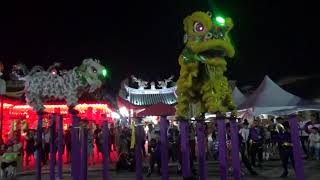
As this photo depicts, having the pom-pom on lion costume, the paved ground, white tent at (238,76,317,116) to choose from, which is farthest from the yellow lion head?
white tent at (238,76,317,116)

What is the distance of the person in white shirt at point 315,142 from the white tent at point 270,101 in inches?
84.1

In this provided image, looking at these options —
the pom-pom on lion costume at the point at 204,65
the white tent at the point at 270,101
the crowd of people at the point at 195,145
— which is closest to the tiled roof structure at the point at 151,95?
the crowd of people at the point at 195,145

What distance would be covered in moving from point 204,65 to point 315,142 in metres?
7.72

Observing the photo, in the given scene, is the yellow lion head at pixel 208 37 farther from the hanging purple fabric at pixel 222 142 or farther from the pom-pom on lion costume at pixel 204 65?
the hanging purple fabric at pixel 222 142

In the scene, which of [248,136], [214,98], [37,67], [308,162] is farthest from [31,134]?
[308,162]

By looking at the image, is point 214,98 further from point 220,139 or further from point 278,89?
point 278,89

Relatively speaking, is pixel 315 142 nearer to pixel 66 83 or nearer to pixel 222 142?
pixel 222 142

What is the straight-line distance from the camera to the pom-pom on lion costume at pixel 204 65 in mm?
9305

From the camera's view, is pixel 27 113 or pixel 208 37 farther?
pixel 27 113

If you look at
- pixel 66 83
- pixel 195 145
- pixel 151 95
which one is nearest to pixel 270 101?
pixel 195 145

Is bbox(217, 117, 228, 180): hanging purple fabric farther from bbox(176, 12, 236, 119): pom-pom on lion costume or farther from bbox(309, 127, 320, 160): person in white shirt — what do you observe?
bbox(309, 127, 320, 160): person in white shirt

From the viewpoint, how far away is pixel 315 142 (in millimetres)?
15578

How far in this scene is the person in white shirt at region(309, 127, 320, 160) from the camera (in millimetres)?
15307

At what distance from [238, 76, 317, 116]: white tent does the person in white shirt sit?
2.14 metres
